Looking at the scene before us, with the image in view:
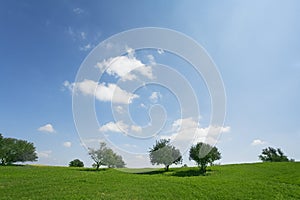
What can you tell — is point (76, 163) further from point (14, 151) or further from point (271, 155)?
point (271, 155)

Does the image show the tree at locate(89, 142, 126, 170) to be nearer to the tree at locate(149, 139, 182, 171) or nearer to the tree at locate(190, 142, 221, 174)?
the tree at locate(149, 139, 182, 171)

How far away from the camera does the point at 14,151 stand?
9138 cm

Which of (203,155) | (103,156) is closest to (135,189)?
(203,155)

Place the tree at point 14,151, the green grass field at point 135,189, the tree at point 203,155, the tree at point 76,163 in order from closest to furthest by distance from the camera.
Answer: the green grass field at point 135,189 < the tree at point 203,155 < the tree at point 14,151 < the tree at point 76,163

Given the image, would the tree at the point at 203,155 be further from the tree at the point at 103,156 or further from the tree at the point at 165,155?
the tree at the point at 103,156

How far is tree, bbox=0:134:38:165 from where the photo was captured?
294 ft

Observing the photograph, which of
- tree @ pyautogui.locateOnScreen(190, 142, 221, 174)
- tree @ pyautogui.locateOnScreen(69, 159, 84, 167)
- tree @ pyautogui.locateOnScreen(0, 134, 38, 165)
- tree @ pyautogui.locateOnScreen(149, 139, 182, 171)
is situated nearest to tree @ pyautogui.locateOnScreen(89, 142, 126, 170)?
tree @ pyautogui.locateOnScreen(149, 139, 182, 171)

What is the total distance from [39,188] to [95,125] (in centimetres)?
1199

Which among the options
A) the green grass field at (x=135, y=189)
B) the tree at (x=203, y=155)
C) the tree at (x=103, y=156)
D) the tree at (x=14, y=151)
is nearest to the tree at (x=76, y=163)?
the tree at (x=14, y=151)

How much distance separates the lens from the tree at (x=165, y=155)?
73125mm

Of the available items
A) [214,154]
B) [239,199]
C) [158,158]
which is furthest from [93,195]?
[158,158]

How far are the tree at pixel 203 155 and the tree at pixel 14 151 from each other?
203 feet

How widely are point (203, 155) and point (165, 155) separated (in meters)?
14.0

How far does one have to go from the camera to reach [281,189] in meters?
34.3
